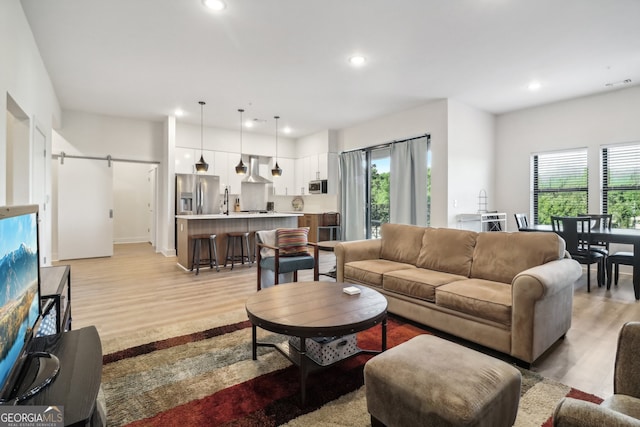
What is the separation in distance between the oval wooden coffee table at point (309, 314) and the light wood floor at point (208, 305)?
1258 mm

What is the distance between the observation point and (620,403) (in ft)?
3.98

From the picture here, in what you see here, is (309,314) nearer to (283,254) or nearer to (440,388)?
(440,388)

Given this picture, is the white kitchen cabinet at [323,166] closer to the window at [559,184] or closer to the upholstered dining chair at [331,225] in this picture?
the upholstered dining chair at [331,225]

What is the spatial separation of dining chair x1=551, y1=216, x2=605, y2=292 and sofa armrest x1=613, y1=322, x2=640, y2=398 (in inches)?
140

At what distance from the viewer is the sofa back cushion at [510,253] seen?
2744mm

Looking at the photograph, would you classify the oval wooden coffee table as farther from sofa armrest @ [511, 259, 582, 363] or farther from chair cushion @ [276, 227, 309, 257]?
chair cushion @ [276, 227, 309, 257]

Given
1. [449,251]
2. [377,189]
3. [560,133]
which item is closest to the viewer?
[449,251]

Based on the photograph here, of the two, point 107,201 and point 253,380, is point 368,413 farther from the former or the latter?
point 107,201

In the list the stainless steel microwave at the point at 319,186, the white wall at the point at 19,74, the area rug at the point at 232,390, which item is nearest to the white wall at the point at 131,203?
the stainless steel microwave at the point at 319,186

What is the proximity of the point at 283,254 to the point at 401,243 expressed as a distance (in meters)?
1.46

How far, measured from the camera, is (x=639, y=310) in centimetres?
347

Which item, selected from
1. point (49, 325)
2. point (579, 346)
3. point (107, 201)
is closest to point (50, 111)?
point (107, 201)

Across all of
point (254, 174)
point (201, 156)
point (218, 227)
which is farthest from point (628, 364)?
point (254, 174)

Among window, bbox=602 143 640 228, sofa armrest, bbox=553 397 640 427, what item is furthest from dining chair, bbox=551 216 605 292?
sofa armrest, bbox=553 397 640 427
